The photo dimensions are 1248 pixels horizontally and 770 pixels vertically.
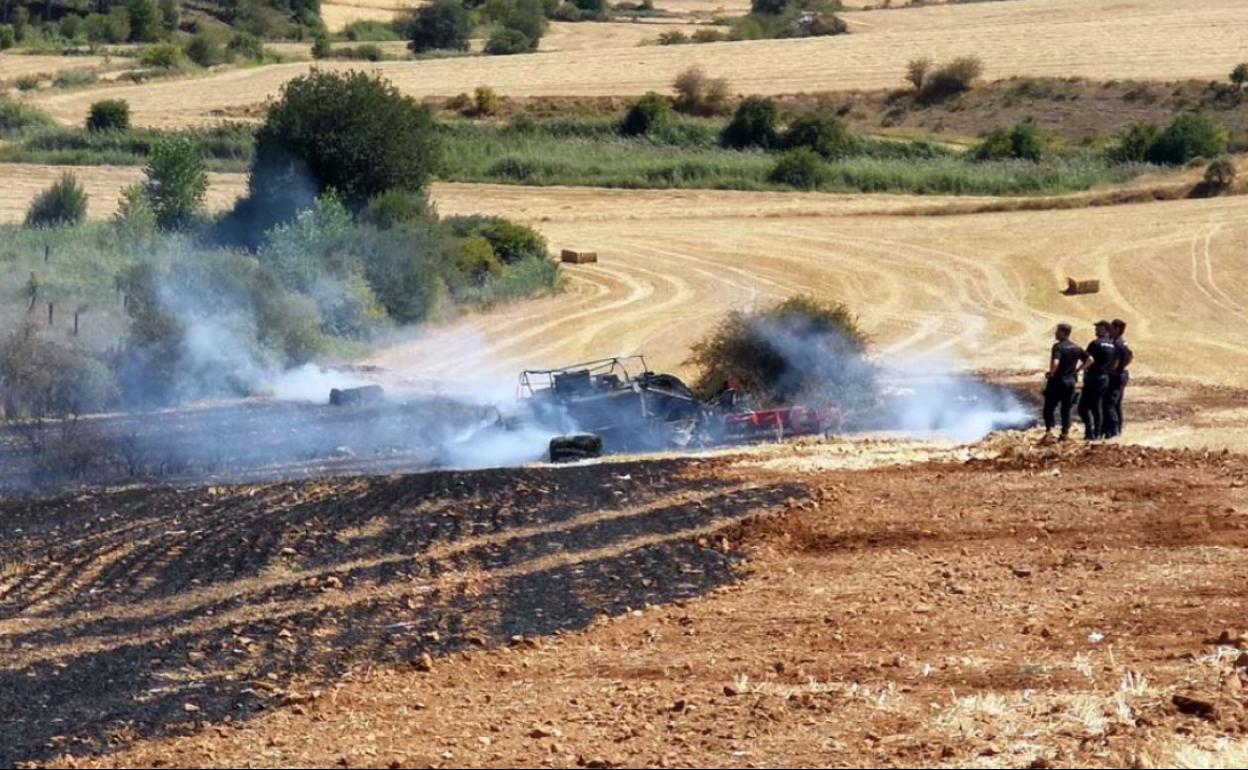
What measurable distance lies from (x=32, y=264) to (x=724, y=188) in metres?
26.0

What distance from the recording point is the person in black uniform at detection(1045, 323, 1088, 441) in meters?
22.9

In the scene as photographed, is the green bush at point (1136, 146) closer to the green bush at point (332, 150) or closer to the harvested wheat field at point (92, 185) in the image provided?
the green bush at point (332, 150)

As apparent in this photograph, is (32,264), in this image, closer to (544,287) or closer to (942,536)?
(544,287)

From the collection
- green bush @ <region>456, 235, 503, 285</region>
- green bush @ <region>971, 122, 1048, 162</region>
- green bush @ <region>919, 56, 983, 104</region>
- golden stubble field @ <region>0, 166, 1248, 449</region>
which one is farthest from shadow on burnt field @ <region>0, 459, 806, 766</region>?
green bush @ <region>919, 56, 983, 104</region>

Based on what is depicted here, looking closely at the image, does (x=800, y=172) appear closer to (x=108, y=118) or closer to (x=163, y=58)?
(x=108, y=118)

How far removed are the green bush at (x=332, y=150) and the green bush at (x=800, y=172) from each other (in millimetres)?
16454

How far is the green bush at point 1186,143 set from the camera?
5697cm

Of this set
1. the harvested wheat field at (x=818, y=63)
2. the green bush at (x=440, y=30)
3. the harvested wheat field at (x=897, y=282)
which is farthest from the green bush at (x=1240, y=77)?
the green bush at (x=440, y=30)

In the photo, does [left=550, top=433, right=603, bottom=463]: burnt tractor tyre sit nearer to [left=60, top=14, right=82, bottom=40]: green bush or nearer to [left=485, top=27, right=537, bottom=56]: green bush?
[left=485, top=27, right=537, bottom=56]: green bush

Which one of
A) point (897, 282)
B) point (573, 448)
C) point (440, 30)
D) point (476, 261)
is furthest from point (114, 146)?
point (573, 448)

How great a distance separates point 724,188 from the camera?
56406 mm

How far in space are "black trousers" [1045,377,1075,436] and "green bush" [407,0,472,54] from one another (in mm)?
79116

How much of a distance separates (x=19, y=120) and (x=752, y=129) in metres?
23.5

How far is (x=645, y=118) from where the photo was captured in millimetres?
68500
